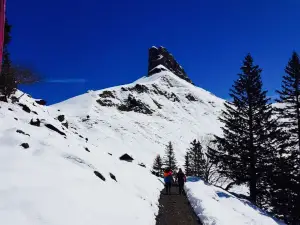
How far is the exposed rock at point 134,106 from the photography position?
15575 centimetres

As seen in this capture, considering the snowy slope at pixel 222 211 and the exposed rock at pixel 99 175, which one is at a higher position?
the exposed rock at pixel 99 175

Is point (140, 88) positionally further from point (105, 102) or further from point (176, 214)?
point (176, 214)

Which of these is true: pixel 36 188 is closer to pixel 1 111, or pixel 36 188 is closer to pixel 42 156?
pixel 42 156

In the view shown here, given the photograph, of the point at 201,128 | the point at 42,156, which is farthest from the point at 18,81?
the point at 201,128

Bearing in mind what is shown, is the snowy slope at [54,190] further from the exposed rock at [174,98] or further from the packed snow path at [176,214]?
the exposed rock at [174,98]

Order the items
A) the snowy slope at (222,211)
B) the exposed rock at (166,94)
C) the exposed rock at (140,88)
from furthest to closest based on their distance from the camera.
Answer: the exposed rock at (166,94), the exposed rock at (140,88), the snowy slope at (222,211)

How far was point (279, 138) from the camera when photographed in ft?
82.8

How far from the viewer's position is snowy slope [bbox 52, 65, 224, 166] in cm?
10569

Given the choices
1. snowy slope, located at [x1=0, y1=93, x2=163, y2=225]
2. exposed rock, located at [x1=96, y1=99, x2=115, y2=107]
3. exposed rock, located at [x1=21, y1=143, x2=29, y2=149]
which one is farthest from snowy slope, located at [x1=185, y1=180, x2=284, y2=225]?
exposed rock, located at [x1=96, y1=99, x2=115, y2=107]

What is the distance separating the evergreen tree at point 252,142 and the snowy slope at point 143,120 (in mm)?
59639

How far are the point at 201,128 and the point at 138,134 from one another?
51.2 meters

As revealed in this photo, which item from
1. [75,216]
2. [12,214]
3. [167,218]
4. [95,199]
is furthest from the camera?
[167,218]

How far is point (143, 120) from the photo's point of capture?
468 ft

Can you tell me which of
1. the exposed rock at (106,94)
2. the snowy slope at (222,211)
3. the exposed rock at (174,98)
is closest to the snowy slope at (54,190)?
the snowy slope at (222,211)
